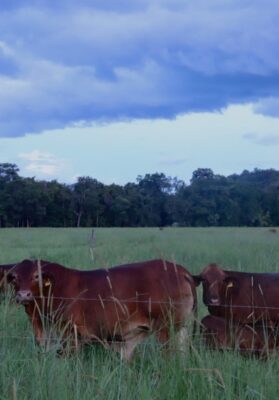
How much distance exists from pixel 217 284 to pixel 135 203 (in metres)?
46.6

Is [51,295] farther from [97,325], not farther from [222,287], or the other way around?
[222,287]

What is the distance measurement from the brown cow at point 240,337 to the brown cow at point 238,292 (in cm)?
39

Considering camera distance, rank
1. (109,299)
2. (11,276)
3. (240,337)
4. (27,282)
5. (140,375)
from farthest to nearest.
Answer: (11,276) → (109,299) → (27,282) → (240,337) → (140,375)

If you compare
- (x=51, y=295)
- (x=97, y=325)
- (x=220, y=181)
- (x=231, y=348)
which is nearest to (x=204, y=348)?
(x=231, y=348)

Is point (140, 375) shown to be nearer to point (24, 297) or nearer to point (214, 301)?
point (24, 297)

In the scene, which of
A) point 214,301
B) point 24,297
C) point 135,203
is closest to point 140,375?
point 24,297

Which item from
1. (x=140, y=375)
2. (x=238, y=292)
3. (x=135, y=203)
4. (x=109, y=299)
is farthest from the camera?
(x=135, y=203)

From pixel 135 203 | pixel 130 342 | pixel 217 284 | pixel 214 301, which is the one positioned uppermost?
pixel 135 203

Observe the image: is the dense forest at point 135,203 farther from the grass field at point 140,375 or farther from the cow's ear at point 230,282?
the grass field at point 140,375

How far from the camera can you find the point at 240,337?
6.10m

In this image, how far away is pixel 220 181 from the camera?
179ft

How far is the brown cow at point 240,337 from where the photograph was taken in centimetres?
589

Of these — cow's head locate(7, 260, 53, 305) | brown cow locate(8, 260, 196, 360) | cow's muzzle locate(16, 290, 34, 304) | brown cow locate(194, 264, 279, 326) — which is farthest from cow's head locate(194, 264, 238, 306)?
cow's muzzle locate(16, 290, 34, 304)

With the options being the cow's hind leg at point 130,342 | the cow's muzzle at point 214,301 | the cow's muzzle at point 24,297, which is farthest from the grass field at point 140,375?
the cow's muzzle at point 214,301
